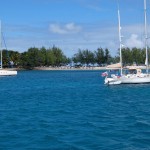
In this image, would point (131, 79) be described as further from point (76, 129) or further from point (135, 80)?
point (76, 129)

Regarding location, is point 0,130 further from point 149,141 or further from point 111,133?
point 149,141

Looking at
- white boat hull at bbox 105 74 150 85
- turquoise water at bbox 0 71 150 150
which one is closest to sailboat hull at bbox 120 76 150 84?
white boat hull at bbox 105 74 150 85

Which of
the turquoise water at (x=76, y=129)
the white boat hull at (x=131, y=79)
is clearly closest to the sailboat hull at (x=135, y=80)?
the white boat hull at (x=131, y=79)

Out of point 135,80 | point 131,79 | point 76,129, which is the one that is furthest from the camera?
point 135,80

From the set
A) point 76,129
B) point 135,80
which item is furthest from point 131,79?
point 76,129

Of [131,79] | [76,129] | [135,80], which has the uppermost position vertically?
[131,79]

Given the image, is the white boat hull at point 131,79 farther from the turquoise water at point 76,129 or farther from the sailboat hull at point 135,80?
the turquoise water at point 76,129

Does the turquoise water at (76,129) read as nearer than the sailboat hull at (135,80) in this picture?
Yes

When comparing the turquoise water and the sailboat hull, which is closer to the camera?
the turquoise water

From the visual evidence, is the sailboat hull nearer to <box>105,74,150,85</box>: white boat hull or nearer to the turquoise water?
<box>105,74,150,85</box>: white boat hull

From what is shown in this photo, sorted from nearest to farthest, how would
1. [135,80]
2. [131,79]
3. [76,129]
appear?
[76,129]
[131,79]
[135,80]

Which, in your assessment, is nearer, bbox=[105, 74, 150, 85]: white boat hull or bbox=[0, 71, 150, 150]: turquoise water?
bbox=[0, 71, 150, 150]: turquoise water

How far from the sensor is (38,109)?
3678cm

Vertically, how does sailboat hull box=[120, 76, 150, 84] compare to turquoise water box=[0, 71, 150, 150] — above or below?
above
